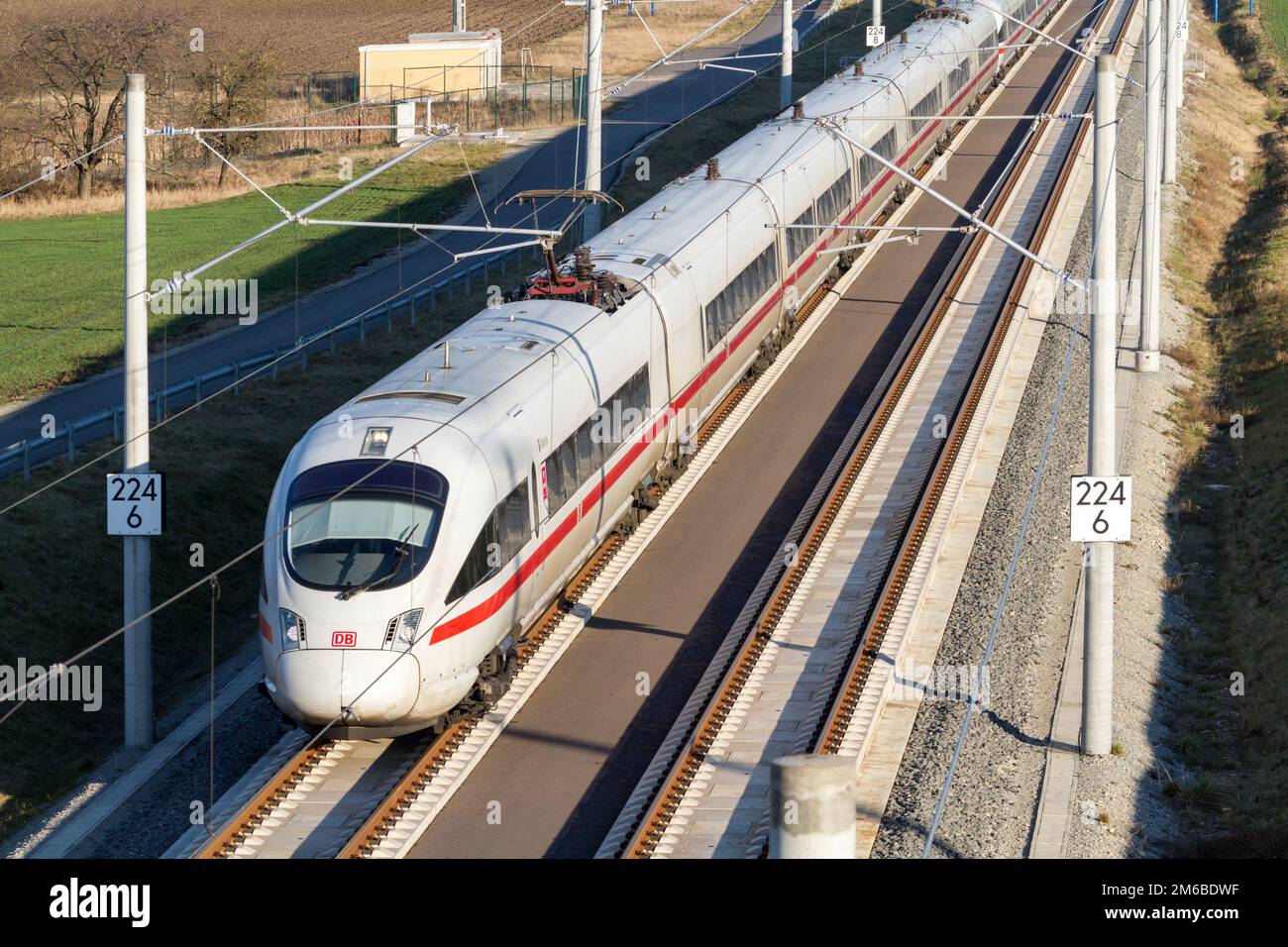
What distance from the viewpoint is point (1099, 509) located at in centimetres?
1895

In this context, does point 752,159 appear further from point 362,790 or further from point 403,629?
point 362,790

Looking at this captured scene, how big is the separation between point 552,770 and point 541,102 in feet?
182

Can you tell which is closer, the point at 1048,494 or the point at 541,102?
the point at 1048,494

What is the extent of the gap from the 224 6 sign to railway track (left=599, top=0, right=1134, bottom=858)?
11.1 feet

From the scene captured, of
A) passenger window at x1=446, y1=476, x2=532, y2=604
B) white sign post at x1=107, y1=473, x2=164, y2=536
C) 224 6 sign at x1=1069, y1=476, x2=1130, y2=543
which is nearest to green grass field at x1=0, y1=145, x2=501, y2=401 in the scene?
white sign post at x1=107, y1=473, x2=164, y2=536

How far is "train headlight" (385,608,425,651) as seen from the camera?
17.5 meters

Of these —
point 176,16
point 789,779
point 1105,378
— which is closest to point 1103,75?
point 1105,378

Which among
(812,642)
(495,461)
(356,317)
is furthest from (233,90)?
(495,461)

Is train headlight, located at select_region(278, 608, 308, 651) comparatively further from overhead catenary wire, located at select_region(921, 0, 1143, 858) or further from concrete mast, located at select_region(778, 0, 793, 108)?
concrete mast, located at select_region(778, 0, 793, 108)

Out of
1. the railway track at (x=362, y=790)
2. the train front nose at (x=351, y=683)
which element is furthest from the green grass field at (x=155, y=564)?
the train front nose at (x=351, y=683)

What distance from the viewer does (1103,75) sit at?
744 inches

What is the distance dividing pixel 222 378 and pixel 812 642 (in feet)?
55.7
